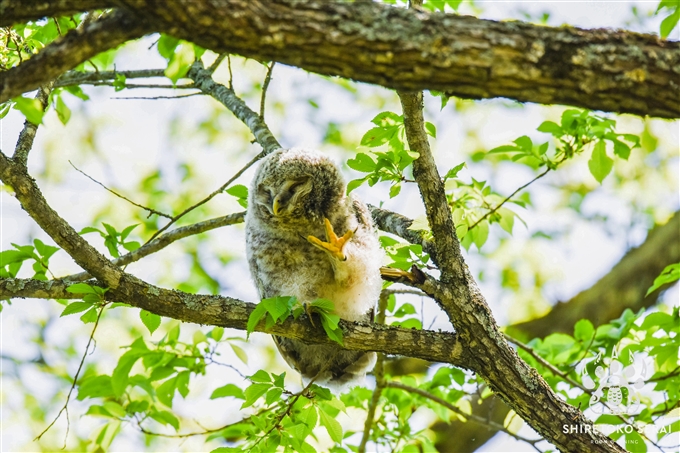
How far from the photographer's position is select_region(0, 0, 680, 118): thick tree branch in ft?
5.94

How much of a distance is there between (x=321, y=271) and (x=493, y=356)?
113 centimetres

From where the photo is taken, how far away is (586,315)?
677cm

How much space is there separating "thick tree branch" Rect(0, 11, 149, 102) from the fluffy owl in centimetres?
178

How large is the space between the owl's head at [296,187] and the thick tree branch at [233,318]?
2.63 ft

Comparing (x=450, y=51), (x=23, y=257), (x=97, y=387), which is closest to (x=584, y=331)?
(x=450, y=51)

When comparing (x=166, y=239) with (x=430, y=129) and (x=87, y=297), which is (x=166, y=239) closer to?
(x=87, y=297)

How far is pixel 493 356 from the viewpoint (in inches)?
115

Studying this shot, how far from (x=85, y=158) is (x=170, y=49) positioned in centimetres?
773

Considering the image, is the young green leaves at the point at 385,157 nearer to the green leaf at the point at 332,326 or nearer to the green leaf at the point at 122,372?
the green leaf at the point at 332,326

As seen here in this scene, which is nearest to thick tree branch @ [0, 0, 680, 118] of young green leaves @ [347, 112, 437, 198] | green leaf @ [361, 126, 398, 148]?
young green leaves @ [347, 112, 437, 198]

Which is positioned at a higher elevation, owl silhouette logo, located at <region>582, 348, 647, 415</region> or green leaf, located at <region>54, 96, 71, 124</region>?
green leaf, located at <region>54, 96, 71, 124</region>

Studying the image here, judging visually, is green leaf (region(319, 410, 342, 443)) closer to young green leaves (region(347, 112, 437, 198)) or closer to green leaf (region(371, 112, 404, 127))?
young green leaves (region(347, 112, 437, 198))

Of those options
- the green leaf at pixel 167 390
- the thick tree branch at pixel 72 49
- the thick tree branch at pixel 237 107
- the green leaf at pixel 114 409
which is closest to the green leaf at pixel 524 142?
the thick tree branch at pixel 237 107

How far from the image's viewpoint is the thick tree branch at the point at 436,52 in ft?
5.94
